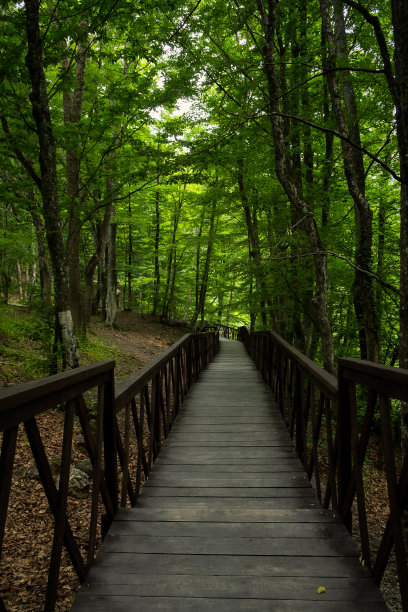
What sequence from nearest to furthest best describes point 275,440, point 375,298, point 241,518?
point 241,518 → point 275,440 → point 375,298

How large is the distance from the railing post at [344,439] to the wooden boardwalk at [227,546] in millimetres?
214

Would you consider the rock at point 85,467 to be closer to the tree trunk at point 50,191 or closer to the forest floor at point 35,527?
the forest floor at point 35,527

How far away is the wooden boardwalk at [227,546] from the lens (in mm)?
1820

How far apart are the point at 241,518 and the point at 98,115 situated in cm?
709

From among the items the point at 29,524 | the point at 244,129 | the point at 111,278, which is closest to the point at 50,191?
the point at 29,524

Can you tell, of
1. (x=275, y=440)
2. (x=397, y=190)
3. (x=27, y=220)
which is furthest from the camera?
(x=27, y=220)

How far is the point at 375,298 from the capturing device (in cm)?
795

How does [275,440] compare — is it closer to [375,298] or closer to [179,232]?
[375,298]

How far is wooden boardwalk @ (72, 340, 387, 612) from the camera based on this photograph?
182 centimetres

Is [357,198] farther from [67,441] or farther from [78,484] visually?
[67,441]

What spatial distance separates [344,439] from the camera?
2.40 metres

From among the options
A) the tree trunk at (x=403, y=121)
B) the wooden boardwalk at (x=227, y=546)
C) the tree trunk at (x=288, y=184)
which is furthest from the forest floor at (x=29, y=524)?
the tree trunk at (x=288, y=184)

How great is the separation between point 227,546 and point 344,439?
103 centimetres

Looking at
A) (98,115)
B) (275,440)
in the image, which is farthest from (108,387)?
(98,115)
